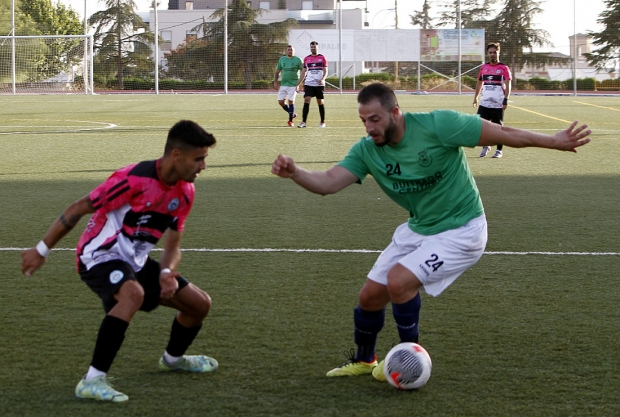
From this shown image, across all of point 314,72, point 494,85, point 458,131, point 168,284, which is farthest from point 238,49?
point 168,284

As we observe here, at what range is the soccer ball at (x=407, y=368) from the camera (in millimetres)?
4141

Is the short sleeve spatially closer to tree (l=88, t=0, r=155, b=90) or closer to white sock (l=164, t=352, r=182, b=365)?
white sock (l=164, t=352, r=182, b=365)

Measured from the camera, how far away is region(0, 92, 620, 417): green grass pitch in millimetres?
4090

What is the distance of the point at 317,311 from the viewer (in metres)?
5.51

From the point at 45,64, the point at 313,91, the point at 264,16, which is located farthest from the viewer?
the point at 264,16

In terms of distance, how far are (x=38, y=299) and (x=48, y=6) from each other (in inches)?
2476

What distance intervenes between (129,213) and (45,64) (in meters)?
40.5

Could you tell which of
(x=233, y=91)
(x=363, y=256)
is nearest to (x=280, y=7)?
(x=233, y=91)

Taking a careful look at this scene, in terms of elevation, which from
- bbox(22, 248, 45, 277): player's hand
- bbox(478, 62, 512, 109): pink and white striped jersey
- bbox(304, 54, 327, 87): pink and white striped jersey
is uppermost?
bbox(304, 54, 327, 87): pink and white striped jersey

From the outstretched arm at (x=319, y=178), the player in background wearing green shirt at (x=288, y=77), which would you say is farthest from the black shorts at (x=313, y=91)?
the outstretched arm at (x=319, y=178)

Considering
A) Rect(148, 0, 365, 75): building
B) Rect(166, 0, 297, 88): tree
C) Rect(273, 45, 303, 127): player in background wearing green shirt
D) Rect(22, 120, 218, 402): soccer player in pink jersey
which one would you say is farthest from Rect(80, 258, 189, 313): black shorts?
Rect(148, 0, 365, 75): building

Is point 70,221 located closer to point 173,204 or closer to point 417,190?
point 173,204

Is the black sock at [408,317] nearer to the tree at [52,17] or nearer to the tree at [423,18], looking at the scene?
the tree at [52,17]

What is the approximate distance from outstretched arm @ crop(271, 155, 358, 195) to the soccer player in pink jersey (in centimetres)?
42
